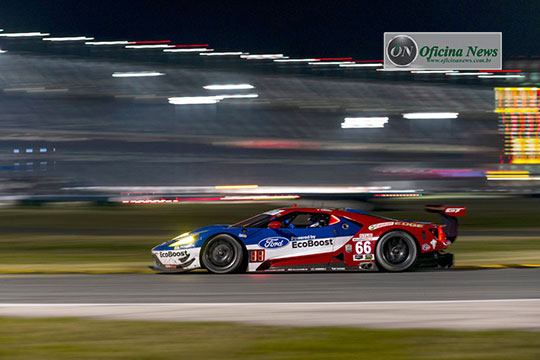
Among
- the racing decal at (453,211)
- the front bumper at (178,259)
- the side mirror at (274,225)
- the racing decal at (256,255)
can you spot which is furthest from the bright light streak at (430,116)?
the front bumper at (178,259)

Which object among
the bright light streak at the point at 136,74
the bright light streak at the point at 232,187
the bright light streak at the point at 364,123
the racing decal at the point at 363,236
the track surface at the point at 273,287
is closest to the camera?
the track surface at the point at 273,287

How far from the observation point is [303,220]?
10477 mm

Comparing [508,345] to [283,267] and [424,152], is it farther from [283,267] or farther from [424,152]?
[424,152]

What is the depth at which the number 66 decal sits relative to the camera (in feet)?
33.7

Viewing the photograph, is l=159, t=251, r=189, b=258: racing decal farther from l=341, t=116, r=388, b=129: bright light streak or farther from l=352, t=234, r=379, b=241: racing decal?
l=341, t=116, r=388, b=129: bright light streak

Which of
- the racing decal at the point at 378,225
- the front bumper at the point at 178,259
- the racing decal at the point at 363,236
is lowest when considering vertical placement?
the front bumper at the point at 178,259

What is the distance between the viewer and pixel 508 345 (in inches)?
223

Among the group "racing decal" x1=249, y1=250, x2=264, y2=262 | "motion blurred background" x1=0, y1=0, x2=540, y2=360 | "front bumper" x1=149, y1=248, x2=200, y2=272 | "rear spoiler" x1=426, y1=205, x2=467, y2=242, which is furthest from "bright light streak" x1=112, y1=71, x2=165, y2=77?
"rear spoiler" x1=426, y1=205, x2=467, y2=242

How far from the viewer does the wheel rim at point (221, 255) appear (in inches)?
406

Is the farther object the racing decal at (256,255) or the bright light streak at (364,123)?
the bright light streak at (364,123)

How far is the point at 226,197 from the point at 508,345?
21.3 metres

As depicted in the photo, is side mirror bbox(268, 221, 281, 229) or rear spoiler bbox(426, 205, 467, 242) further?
rear spoiler bbox(426, 205, 467, 242)

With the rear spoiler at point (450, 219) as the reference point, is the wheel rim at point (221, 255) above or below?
below

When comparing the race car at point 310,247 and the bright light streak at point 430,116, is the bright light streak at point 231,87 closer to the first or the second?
the bright light streak at point 430,116
